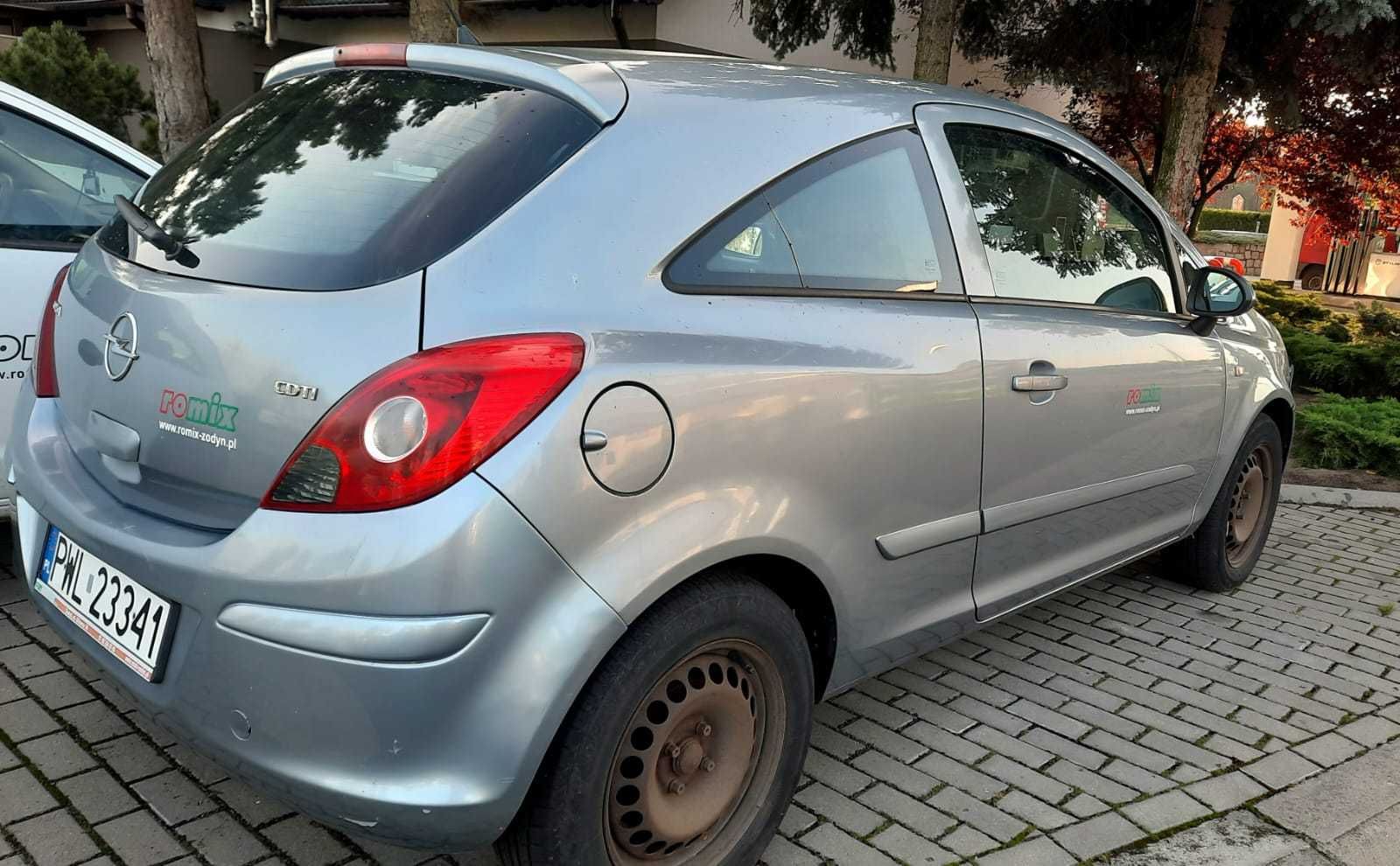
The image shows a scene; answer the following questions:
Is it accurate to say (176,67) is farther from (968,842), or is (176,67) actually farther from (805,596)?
(968,842)

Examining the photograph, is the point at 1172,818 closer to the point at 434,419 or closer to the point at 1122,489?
the point at 1122,489

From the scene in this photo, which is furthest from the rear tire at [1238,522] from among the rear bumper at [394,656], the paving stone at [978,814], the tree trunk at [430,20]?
the tree trunk at [430,20]

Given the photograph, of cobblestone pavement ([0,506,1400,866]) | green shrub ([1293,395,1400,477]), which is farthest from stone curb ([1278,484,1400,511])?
cobblestone pavement ([0,506,1400,866])

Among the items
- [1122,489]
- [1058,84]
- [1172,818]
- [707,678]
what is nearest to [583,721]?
[707,678]

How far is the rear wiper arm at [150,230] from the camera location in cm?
235

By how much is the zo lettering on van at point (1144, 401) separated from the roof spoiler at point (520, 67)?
6.16 ft

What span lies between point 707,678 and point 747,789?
1.13 feet

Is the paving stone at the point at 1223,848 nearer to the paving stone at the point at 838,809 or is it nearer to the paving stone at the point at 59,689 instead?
the paving stone at the point at 838,809

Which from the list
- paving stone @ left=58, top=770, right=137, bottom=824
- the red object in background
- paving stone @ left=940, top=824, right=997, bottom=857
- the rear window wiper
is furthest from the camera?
the red object in background

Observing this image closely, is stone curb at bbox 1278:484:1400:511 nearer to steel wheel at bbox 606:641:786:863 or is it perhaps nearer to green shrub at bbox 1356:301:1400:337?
steel wheel at bbox 606:641:786:863

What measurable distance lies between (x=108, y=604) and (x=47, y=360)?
735 millimetres

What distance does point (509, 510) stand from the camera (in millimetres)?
1863

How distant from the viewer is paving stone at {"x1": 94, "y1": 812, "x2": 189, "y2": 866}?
2.42 metres

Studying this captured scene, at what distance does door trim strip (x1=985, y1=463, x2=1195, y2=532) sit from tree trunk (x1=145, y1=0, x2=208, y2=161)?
7.17m
